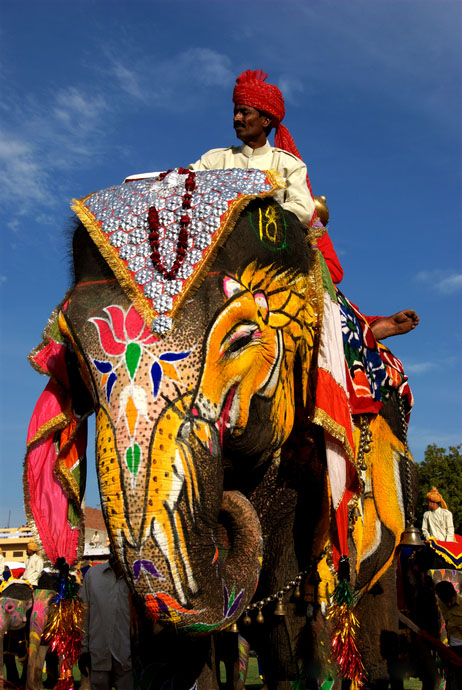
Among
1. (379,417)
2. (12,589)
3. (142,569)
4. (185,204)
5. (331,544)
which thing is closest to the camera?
(142,569)

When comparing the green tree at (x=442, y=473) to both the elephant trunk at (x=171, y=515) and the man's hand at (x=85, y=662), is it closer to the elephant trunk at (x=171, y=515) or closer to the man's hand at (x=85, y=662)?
the man's hand at (x=85, y=662)

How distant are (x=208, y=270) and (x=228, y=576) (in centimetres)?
142

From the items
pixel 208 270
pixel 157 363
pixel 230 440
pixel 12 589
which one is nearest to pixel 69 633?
pixel 230 440

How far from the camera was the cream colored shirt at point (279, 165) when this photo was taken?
4.46 m

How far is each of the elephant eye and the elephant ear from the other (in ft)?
3.35

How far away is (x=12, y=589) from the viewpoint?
9.11 m

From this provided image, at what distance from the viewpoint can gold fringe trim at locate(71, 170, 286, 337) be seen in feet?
11.9

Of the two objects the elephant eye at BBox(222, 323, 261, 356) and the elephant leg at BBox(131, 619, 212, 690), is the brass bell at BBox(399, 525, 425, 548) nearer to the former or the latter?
the elephant leg at BBox(131, 619, 212, 690)

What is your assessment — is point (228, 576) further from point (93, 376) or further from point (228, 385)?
point (93, 376)

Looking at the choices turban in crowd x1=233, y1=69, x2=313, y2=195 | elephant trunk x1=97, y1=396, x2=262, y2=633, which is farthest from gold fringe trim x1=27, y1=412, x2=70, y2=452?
turban in crowd x1=233, y1=69, x2=313, y2=195

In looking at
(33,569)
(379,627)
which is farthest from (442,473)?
(379,627)

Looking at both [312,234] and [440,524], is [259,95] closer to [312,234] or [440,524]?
[312,234]

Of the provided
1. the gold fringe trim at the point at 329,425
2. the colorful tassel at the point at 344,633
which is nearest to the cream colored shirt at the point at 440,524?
the colorful tassel at the point at 344,633

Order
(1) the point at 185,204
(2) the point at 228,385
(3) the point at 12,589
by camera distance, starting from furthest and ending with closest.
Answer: (3) the point at 12,589, (1) the point at 185,204, (2) the point at 228,385
